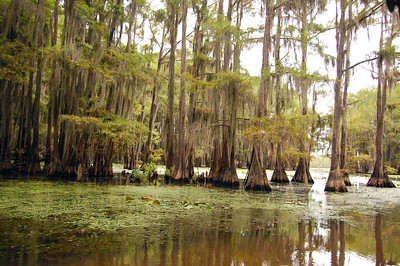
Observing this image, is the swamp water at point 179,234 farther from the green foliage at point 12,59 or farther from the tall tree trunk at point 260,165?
the tall tree trunk at point 260,165

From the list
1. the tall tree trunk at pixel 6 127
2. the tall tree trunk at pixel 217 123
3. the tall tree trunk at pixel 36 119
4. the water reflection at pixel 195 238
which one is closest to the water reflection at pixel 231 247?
the water reflection at pixel 195 238

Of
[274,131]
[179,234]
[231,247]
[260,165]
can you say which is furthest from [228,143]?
[231,247]

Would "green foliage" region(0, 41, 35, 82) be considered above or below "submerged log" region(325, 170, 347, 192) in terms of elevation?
above

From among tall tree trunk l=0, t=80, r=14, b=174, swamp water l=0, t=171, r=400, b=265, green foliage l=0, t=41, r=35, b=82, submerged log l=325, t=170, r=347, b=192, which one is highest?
green foliage l=0, t=41, r=35, b=82

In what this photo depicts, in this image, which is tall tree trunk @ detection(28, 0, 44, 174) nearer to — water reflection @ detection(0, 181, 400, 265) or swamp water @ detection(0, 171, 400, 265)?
swamp water @ detection(0, 171, 400, 265)

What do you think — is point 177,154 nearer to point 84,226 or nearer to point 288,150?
point 288,150

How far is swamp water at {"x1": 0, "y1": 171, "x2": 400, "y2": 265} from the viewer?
3.28m

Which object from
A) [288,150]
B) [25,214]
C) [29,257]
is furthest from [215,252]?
[288,150]

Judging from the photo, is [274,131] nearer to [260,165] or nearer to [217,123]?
[260,165]

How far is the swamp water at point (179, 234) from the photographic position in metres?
3.28

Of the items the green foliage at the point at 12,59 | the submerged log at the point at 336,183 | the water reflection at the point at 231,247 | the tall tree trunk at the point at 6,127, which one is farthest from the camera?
the submerged log at the point at 336,183

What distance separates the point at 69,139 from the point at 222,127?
654cm

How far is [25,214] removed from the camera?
16.3ft

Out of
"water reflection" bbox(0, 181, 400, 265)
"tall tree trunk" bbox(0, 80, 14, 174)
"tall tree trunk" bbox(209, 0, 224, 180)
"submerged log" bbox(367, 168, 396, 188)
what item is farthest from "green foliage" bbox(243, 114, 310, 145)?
"tall tree trunk" bbox(0, 80, 14, 174)
